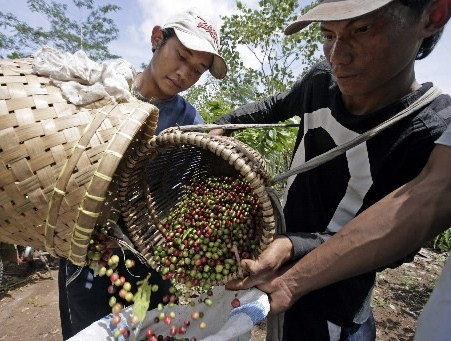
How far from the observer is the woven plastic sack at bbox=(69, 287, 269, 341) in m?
1.34

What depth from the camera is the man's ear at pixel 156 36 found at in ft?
7.79

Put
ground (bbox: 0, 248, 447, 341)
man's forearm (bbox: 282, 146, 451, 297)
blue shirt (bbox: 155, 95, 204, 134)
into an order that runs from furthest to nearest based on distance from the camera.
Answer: ground (bbox: 0, 248, 447, 341) < blue shirt (bbox: 155, 95, 204, 134) < man's forearm (bbox: 282, 146, 451, 297)

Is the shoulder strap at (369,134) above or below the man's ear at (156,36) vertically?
below

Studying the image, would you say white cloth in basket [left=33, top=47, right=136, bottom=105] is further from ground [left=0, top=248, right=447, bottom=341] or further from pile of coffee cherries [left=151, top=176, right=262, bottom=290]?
ground [left=0, top=248, right=447, bottom=341]

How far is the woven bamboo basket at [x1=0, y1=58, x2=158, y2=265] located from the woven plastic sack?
1.27 ft

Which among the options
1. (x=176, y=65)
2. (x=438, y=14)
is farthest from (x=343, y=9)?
(x=176, y=65)

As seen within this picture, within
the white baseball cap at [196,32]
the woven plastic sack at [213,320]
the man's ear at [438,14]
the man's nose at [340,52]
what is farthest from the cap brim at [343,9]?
the woven plastic sack at [213,320]

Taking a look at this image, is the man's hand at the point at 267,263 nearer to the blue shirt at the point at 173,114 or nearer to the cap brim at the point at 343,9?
the cap brim at the point at 343,9

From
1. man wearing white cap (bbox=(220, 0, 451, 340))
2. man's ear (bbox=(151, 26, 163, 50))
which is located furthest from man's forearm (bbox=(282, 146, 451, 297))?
man's ear (bbox=(151, 26, 163, 50))

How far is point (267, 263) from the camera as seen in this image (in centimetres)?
139

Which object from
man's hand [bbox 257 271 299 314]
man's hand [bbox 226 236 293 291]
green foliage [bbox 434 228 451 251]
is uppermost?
man's hand [bbox 226 236 293 291]

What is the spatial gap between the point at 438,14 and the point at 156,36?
1.68m

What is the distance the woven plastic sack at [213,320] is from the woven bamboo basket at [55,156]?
1.27ft

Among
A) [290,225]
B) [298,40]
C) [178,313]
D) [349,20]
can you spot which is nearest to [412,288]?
[290,225]
